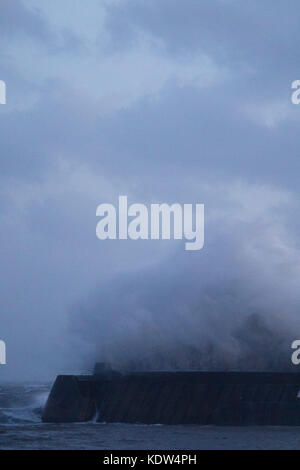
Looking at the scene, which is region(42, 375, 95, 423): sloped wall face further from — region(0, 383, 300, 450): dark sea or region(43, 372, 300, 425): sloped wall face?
region(0, 383, 300, 450): dark sea

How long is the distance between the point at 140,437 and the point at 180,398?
5886 mm

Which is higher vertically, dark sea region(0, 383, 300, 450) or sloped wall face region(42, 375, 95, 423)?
sloped wall face region(42, 375, 95, 423)

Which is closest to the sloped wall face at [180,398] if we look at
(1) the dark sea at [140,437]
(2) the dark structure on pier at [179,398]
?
(2) the dark structure on pier at [179,398]

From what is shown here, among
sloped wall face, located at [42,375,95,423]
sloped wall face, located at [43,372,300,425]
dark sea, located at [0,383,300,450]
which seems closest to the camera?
dark sea, located at [0,383,300,450]

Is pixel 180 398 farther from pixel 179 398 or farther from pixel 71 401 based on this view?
pixel 71 401

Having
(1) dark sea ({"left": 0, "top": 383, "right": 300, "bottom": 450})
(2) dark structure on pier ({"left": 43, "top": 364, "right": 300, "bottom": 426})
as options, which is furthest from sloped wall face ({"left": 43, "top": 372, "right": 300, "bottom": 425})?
(1) dark sea ({"left": 0, "top": 383, "right": 300, "bottom": 450})

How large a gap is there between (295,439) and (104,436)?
296 inches

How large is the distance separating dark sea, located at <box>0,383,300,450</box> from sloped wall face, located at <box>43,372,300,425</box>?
96 centimetres

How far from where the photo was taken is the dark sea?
2900cm

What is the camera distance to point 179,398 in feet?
123

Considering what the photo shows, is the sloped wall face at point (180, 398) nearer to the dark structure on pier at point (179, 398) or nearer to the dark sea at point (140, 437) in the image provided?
the dark structure on pier at point (179, 398)

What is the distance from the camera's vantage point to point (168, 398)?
123 feet

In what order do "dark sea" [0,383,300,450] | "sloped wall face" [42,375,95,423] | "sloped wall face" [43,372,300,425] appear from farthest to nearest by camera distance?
"sloped wall face" [42,375,95,423]
"sloped wall face" [43,372,300,425]
"dark sea" [0,383,300,450]
